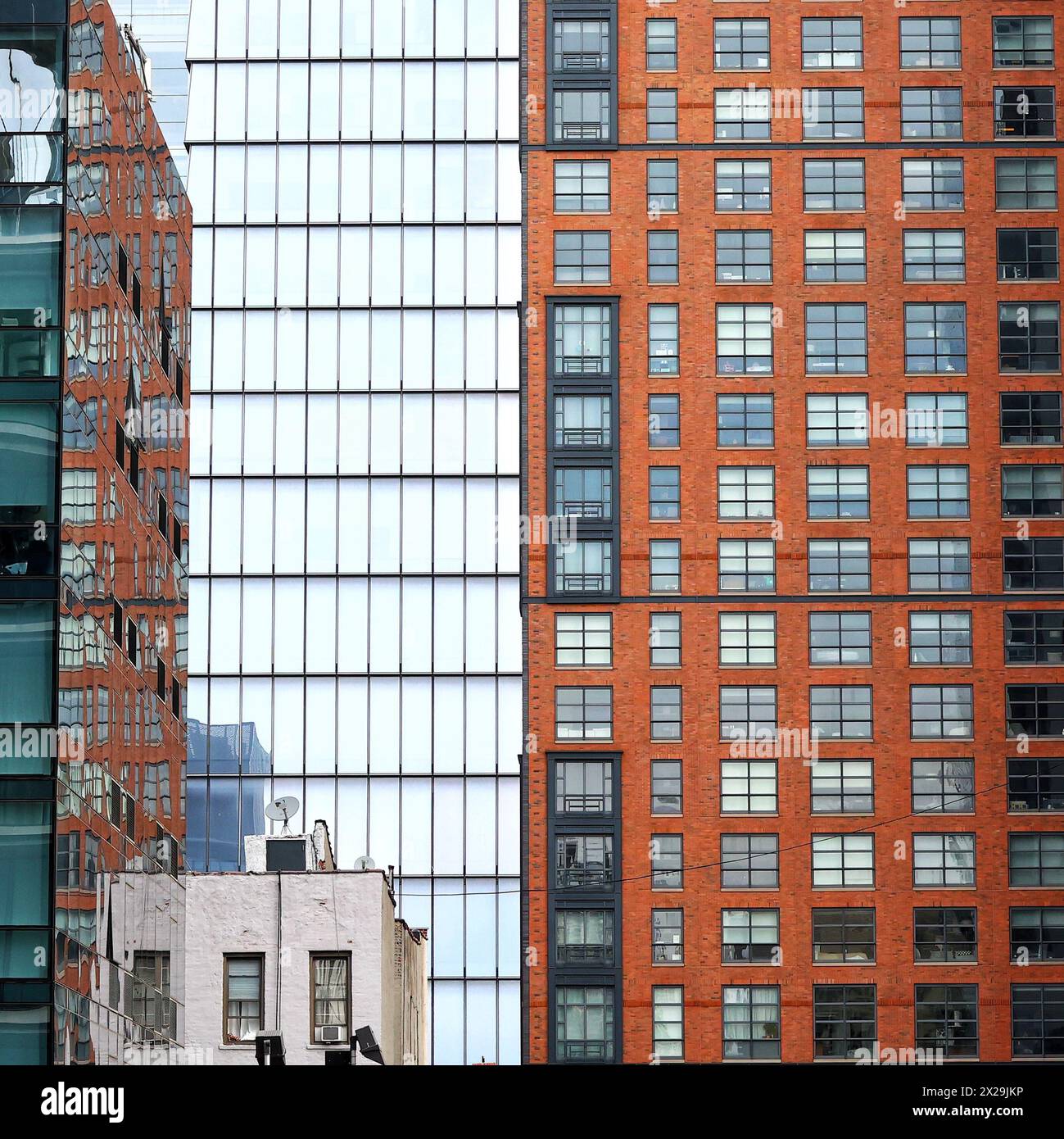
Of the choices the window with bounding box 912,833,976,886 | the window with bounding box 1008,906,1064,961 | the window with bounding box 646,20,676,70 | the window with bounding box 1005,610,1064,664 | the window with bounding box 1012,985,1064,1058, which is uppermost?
the window with bounding box 646,20,676,70

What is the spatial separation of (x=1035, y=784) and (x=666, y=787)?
1696 centimetres

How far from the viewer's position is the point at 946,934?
90250 millimetres

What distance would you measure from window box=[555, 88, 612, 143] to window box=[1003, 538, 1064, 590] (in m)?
27.9

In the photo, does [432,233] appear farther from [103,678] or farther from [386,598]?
[103,678]

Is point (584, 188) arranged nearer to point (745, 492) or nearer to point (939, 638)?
point (745, 492)

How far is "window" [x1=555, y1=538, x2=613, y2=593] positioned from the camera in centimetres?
9481

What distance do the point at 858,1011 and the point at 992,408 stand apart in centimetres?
2924

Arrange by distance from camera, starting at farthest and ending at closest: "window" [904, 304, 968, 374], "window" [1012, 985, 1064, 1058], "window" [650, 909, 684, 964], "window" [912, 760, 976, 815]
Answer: "window" [904, 304, 968, 374] → "window" [912, 760, 976, 815] → "window" [650, 909, 684, 964] → "window" [1012, 985, 1064, 1058]

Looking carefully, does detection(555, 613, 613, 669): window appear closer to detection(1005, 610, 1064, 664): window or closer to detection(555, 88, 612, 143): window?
Result: detection(1005, 610, 1064, 664): window

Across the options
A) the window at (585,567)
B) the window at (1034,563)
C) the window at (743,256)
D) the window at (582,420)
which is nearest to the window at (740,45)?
the window at (743,256)

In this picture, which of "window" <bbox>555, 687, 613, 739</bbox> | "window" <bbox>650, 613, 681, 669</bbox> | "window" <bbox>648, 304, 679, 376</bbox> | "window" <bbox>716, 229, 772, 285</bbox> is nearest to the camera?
"window" <bbox>555, 687, 613, 739</bbox>

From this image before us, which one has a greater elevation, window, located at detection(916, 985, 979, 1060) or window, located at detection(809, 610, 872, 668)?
window, located at detection(809, 610, 872, 668)

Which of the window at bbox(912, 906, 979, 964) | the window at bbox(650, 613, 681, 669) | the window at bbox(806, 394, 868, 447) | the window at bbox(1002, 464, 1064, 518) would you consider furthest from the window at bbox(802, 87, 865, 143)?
the window at bbox(912, 906, 979, 964)
